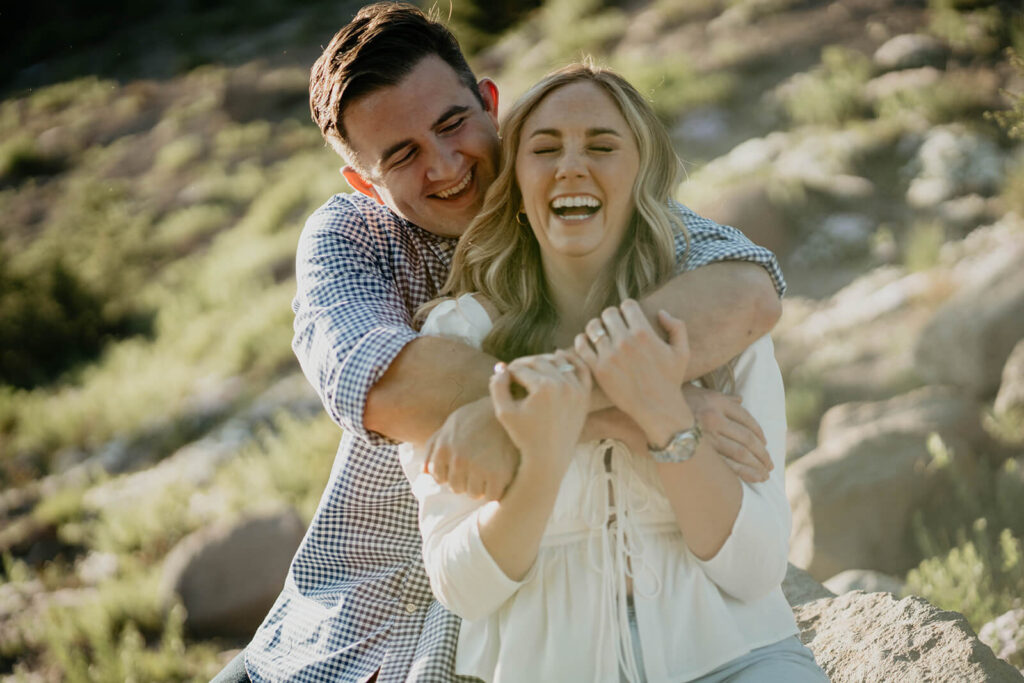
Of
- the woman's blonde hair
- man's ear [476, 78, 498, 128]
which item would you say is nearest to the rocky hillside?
man's ear [476, 78, 498, 128]

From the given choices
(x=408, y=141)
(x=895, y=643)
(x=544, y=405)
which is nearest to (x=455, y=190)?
(x=408, y=141)

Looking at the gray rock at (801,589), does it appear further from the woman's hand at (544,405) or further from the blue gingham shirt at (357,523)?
the woman's hand at (544,405)

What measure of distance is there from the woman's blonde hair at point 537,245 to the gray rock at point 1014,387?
3.19 metres

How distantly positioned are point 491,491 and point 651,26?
1051cm

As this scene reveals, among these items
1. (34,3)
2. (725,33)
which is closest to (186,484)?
(725,33)

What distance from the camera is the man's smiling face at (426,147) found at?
2738mm

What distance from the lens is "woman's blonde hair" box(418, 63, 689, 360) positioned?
2.25m

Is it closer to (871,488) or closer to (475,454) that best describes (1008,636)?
(871,488)

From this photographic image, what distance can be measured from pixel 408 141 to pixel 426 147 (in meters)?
0.06

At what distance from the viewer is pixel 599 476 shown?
6.70 feet

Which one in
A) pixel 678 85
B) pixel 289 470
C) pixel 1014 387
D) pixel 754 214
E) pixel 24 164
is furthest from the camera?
pixel 24 164

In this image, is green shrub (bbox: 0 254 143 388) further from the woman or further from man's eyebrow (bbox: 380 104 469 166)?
the woman

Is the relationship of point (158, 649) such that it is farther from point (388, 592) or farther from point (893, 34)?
point (893, 34)

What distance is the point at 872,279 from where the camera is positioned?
6625 mm
